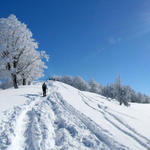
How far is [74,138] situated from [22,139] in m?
2.26

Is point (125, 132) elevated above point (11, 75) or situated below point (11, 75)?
below

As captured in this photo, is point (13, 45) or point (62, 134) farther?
point (13, 45)

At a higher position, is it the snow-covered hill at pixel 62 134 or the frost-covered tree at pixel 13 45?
the frost-covered tree at pixel 13 45

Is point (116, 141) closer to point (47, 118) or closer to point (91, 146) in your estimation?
point (91, 146)

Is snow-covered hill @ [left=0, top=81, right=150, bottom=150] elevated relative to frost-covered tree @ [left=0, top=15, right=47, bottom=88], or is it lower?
lower

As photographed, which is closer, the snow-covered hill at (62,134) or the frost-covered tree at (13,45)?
the snow-covered hill at (62,134)

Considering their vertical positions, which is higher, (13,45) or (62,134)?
(13,45)

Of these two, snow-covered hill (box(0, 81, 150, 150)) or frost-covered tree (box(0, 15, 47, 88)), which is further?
frost-covered tree (box(0, 15, 47, 88))

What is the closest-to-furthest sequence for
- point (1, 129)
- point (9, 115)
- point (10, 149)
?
point (10, 149) → point (1, 129) → point (9, 115)

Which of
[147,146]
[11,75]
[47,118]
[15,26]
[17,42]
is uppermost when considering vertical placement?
[15,26]

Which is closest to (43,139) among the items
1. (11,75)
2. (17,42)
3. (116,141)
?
(116,141)

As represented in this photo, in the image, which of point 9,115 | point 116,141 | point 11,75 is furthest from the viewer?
point 11,75

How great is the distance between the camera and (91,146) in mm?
5324

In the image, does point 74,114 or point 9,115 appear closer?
point 9,115
